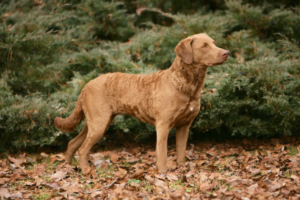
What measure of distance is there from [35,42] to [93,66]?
1.42 meters

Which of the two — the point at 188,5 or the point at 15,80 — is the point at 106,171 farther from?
the point at 188,5

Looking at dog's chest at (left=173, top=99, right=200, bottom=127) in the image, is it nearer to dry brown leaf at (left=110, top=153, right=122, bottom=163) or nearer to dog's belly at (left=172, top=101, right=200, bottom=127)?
dog's belly at (left=172, top=101, right=200, bottom=127)

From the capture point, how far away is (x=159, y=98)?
158 inches

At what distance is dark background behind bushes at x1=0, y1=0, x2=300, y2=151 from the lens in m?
5.13

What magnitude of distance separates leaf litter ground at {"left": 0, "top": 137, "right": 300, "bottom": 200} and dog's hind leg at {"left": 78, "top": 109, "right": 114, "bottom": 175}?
25 centimetres

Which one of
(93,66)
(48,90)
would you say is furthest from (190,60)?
(48,90)

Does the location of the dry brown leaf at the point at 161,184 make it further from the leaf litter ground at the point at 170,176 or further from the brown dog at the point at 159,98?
the brown dog at the point at 159,98

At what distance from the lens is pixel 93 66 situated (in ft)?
22.9

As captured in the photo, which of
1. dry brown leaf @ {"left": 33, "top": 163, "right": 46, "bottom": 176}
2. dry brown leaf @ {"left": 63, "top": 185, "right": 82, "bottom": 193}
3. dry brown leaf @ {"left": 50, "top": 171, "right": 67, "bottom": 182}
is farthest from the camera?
dry brown leaf @ {"left": 33, "top": 163, "right": 46, "bottom": 176}

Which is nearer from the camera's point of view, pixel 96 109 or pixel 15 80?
pixel 96 109

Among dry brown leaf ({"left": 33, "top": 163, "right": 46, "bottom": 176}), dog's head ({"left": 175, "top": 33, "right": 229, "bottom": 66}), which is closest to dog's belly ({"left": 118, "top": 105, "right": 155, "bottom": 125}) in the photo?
dog's head ({"left": 175, "top": 33, "right": 229, "bottom": 66})

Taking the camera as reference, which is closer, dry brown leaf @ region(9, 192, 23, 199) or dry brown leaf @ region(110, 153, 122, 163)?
dry brown leaf @ region(9, 192, 23, 199)

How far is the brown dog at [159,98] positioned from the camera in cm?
384

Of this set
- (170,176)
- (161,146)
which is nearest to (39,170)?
(161,146)
